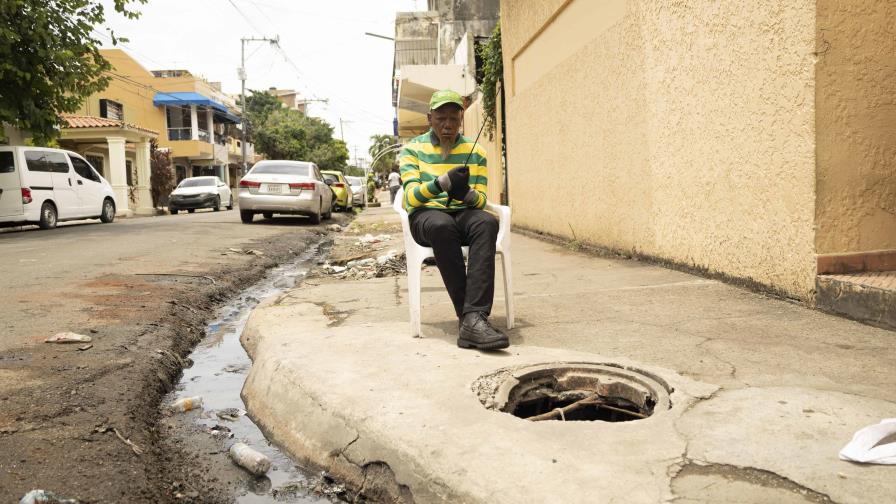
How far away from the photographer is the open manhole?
2.54 metres

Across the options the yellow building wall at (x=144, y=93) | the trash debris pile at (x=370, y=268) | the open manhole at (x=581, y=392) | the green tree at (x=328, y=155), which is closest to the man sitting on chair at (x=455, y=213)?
the open manhole at (x=581, y=392)

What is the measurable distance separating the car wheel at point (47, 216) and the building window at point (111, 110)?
19248 millimetres

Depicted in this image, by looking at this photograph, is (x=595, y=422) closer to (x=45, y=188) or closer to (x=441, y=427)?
(x=441, y=427)

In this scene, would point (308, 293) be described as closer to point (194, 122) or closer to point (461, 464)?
point (461, 464)

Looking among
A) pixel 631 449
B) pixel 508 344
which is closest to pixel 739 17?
pixel 508 344

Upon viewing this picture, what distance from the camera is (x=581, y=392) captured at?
2.71 m

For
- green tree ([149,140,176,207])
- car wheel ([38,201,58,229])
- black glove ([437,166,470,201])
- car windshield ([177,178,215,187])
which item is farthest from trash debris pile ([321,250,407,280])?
green tree ([149,140,176,207])

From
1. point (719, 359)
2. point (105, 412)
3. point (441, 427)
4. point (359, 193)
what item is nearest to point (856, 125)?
point (719, 359)

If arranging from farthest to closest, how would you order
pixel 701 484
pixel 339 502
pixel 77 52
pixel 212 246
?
pixel 77 52, pixel 212 246, pixel 339 502, pixel 701 484

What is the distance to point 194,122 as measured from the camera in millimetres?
36406

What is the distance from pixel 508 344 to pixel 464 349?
220 millimetres

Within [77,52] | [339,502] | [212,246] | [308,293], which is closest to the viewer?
[339,502]

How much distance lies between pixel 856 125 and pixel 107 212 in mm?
16049

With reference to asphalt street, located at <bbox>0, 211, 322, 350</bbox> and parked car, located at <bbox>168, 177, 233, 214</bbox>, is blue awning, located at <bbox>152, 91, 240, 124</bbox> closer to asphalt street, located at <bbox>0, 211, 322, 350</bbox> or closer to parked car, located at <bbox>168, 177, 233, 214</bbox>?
parked car, located at <bbox>168, 177, 233, 214</bbox>
